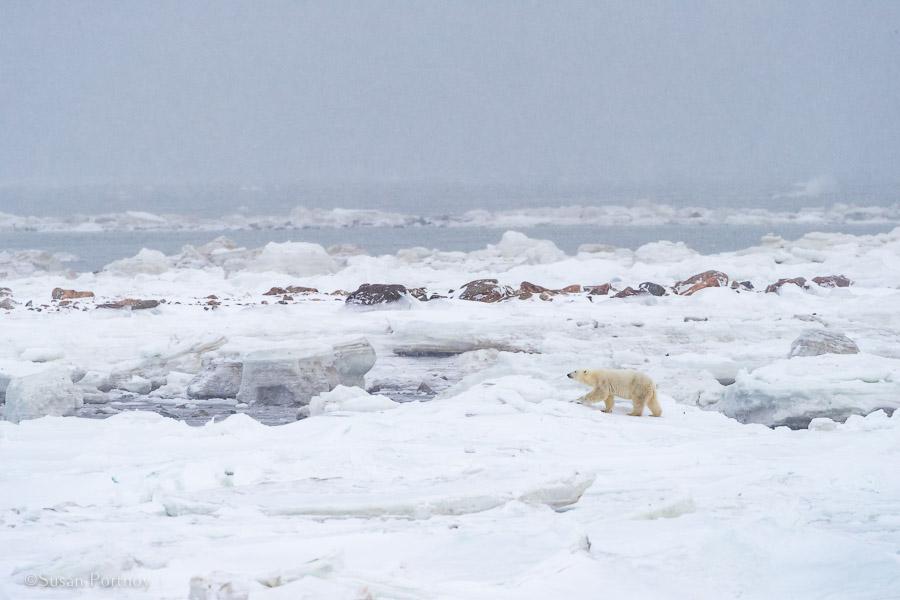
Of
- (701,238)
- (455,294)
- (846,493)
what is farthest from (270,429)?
(701,238)

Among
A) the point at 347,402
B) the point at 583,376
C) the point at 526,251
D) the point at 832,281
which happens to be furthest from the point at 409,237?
the point at 583,376

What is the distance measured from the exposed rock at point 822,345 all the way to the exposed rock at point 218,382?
5.57 metres

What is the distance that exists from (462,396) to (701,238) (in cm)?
3273

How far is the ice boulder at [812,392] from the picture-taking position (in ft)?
25.1

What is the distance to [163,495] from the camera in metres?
5.21

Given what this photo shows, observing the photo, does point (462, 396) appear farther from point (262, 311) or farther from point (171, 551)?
Result: point (262, 311)

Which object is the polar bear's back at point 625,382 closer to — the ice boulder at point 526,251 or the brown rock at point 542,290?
the brown rock at point 542,290

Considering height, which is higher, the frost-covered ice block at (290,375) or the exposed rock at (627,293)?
the exposed rock at (627,293)

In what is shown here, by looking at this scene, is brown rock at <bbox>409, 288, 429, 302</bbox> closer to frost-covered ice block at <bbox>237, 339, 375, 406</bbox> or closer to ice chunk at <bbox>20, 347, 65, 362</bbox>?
frost-covered ice block at <bbox>237, 339, 375, 406</bbox>

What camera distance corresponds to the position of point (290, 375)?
9.74m

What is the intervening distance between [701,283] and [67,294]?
10.3 metres

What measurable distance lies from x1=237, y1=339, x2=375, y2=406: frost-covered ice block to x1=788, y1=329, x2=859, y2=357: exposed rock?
451 centimetres

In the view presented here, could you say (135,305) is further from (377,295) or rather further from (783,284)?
(783,284)

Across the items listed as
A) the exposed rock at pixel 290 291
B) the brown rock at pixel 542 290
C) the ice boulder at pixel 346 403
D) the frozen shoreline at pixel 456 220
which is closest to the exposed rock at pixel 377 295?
the brown rock at pixel 542 290
